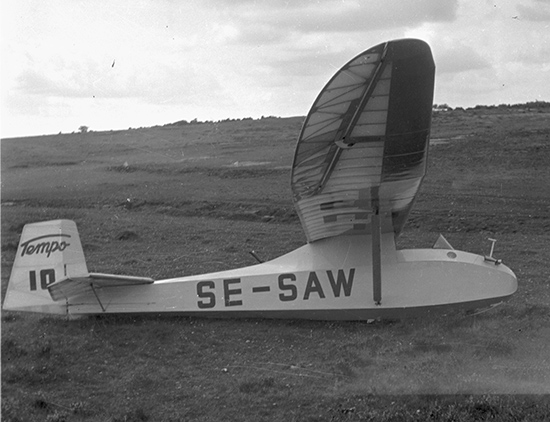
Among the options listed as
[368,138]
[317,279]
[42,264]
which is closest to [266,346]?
[317,279]

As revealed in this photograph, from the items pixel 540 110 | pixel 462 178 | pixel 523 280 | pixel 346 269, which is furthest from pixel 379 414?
pixel 540 110

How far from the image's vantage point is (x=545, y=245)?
41.6 ft

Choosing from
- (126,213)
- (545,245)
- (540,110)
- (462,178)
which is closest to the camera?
(545,245)

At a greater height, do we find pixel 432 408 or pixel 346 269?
pixel 346 269

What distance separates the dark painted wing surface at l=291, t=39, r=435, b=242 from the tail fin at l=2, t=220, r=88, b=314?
3185mm

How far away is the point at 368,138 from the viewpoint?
18.9ft

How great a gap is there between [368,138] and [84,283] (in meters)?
4.37

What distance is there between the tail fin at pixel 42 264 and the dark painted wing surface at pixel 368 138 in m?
3.18

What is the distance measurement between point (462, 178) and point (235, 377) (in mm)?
14280

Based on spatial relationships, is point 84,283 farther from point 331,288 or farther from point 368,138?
point 368,138

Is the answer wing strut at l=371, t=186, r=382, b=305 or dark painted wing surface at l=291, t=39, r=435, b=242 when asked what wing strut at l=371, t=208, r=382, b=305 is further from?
dark painted wing surface at l=291, t=39, r=435, b=242

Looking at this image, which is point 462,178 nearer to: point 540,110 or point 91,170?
point 540,110

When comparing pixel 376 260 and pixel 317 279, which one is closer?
pixel 376 260

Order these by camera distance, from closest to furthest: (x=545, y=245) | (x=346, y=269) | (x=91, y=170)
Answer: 1. (x=346, y=269)
2. (x=545, y=245)
3. (x=91, y=170)
